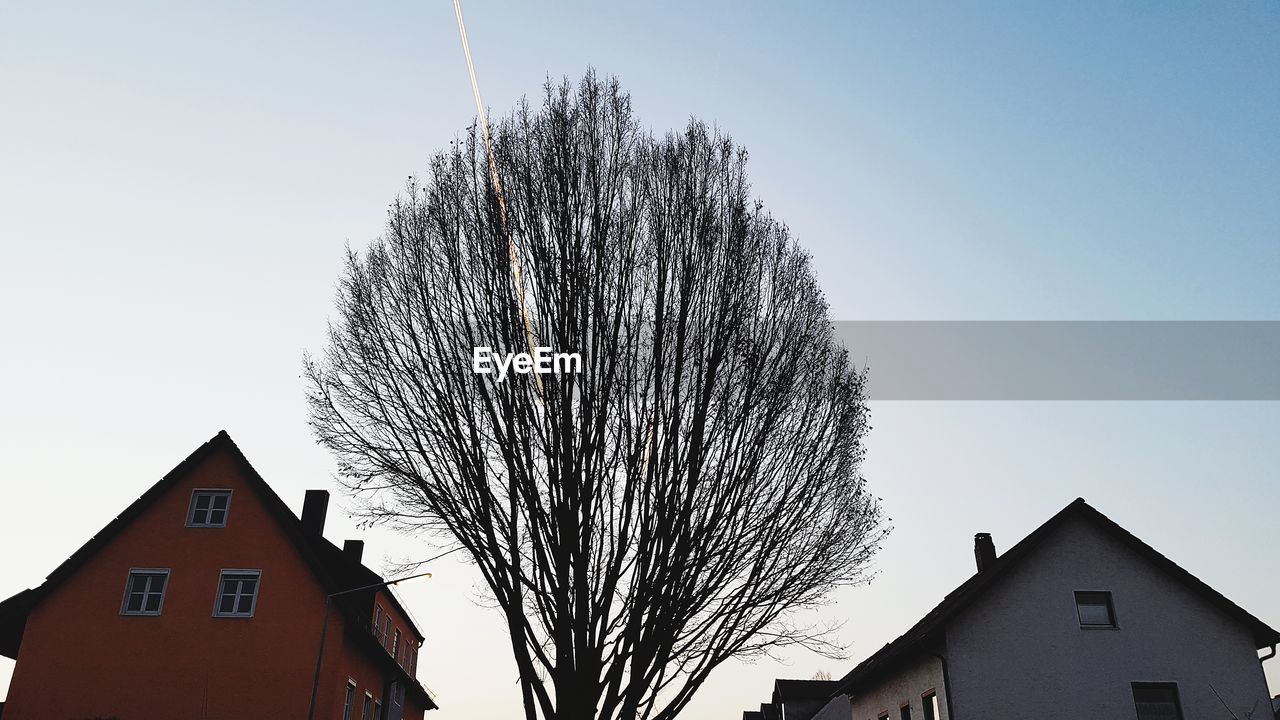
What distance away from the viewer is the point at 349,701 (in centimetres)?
2641

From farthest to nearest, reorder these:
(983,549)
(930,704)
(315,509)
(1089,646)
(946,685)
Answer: (315,509), (983,549), (930,704), (1089,646), (946,685)

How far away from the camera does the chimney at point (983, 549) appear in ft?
94.7

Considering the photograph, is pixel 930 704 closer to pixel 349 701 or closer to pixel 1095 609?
pixel 1095 609

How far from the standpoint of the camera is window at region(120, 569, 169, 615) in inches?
974

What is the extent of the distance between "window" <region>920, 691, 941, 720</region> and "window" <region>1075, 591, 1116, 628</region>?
400 cm

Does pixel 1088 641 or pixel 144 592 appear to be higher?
pixel 144 592

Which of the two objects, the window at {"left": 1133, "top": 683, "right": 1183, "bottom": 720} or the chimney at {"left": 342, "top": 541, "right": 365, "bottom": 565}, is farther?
the chimney at {"left": 342, "top": 541, "right": 365, "bottom": 565}

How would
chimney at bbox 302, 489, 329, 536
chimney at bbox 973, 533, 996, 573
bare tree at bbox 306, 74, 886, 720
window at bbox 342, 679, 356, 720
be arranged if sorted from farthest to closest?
chimney at bbox 302, 489, 329, 536 → chimney at bbox 973, 533, 996, 573 → window at bbox 342, 679, 356, 720 → bare tree at bbox 306, 74, 886, 720

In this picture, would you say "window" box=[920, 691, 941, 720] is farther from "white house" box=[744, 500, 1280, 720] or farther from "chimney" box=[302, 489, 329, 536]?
"chimney" box=[302, 489, 329, 536]

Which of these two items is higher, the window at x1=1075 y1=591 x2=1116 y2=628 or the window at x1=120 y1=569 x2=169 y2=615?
the window at x1=120 y1=569 x2=169 y2=615

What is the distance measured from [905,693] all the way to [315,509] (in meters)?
20.9

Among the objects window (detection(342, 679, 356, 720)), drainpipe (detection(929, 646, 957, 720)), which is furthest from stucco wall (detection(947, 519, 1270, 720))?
window (detection(342, 679, 356, 720))

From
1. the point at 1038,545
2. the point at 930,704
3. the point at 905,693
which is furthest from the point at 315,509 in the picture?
the point at 1038,545

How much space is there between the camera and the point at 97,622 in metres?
24.6
